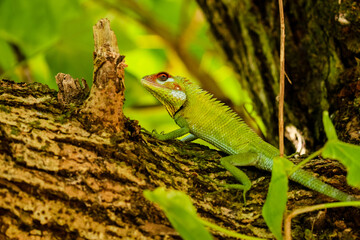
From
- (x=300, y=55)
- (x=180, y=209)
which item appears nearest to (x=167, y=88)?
(x=300, y=55)

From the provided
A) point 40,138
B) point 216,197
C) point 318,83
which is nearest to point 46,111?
point 40,138

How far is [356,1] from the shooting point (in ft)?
11.0

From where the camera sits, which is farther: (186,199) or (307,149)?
(307,149)

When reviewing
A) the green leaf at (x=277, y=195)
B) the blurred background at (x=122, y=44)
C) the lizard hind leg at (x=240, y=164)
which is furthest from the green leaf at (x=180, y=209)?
the blurred background at (x=122, y=44)

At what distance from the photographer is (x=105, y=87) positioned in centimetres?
217

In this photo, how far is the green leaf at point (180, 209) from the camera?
4.65 feet

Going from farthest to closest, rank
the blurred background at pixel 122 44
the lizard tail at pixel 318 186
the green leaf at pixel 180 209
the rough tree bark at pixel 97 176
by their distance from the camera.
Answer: the blurred background at pixel 122 44 → the lizard tail at pixel 318 186 → the rough tree bark at pixel 97 176 → the green leaf at pixel 180 209

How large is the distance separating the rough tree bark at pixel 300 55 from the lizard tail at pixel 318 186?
0.59 m

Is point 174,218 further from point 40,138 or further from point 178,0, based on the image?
point 178,0

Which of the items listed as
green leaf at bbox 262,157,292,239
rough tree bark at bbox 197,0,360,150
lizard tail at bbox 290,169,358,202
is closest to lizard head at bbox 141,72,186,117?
rough tree bark at bbox 197,0,360,150

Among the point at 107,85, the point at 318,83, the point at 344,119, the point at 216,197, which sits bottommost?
the point at 216,197

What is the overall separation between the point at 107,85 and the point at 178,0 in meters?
3.90

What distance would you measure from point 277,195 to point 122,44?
322 centimetres

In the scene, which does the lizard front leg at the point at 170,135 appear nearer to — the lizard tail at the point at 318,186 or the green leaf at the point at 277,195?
the lizard tail at the point at 318,186
